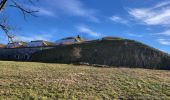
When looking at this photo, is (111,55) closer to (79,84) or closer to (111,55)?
(111,55)

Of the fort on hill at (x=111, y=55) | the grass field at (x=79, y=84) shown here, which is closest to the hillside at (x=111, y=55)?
the fort on hill at (x=111, y=55)

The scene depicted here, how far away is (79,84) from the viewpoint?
93.2ft

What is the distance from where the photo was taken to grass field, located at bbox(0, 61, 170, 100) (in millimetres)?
25266

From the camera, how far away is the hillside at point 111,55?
160 ft

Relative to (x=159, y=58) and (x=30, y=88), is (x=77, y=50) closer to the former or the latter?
(x=159, y=58)

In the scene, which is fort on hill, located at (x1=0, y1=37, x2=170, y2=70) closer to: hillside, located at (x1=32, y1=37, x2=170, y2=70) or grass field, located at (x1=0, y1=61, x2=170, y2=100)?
hillside, located at (x1=32, y1=37, x2=170, y2=70)

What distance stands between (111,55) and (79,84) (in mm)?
23425

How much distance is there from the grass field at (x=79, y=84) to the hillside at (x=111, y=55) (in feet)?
46.9

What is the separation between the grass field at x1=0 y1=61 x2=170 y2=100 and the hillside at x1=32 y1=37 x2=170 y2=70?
46.9ft

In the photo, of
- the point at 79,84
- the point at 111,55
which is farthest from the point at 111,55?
the point at 79,84

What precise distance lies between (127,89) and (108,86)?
5.08 feet

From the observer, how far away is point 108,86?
28047 millimetres

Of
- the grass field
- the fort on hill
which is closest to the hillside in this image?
Result: the fort on hill

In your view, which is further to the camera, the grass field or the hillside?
the hillside
